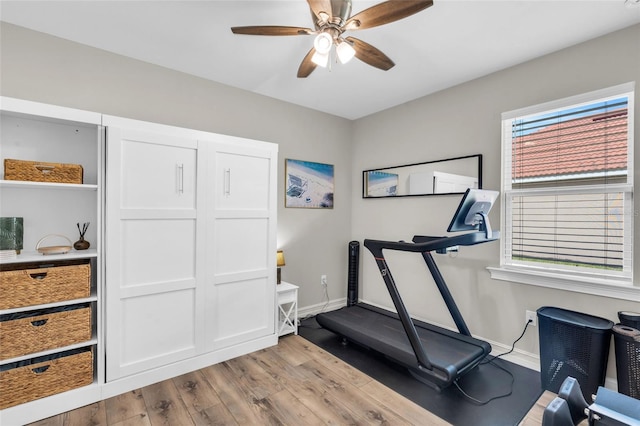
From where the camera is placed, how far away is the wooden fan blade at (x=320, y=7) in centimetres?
155

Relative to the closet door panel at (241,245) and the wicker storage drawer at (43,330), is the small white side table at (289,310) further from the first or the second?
the wicker storage drawer at (43,330)

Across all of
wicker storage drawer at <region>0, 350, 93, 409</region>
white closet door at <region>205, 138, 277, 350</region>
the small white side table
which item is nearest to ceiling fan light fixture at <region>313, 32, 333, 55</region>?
white closet door at <region>205, 138, 277, 350</region>

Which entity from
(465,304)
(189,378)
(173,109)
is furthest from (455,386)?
(173,109)

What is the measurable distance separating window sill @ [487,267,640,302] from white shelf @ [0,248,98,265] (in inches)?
129

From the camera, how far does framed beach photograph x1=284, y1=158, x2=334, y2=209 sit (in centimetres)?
361

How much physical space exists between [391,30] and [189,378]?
9.98ft

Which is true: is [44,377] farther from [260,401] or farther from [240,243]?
[240,243]

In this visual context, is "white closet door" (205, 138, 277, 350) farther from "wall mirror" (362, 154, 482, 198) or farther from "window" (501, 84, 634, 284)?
"window" (501, 84, 634, 284)

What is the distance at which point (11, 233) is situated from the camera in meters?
1.96

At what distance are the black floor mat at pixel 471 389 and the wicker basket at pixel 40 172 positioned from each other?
8.20ft

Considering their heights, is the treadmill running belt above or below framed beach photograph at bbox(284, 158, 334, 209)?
below

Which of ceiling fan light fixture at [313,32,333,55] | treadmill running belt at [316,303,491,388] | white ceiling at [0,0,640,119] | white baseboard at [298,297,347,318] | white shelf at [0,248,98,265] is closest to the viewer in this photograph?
ceiling fan light fixture at [313,32,333,55]

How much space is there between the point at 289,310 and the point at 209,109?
2.23 meters

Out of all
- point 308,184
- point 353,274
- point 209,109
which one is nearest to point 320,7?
point 209,109
